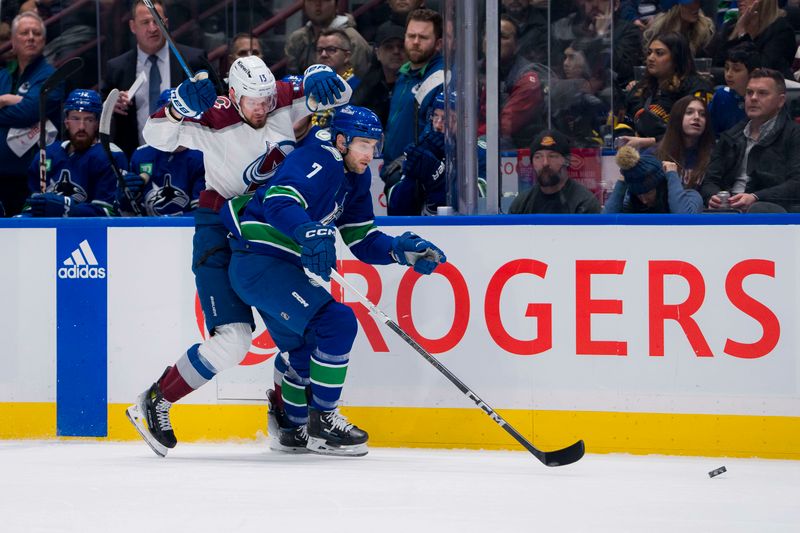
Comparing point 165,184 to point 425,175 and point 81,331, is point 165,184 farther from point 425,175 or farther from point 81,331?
point 425,175

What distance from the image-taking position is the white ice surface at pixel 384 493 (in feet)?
10.1

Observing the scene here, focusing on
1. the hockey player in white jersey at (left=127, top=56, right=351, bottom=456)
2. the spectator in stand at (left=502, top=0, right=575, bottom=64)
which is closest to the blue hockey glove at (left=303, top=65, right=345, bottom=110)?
the hockey player in white jersey at (left=127, top=56, right=351, bottom=456)

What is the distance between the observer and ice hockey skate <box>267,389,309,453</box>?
14.1 ft

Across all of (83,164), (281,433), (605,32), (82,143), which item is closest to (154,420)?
(281,433)

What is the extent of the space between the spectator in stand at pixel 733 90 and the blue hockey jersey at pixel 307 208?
1.17 metres

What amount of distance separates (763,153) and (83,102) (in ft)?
9.03

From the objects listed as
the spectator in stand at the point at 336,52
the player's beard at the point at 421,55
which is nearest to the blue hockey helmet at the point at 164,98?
the spectator in stand at the point at 336,52

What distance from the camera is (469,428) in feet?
14.3

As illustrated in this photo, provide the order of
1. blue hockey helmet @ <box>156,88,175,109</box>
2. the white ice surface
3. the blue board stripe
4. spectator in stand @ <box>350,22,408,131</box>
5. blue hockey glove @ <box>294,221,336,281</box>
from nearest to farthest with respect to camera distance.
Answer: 1. the white ice surface
2. blue hockey glove @ <box>294,221,336,281</box>
3. the blue board stripe
4. blue hockey helmet @ <box>156,88,175,109</box>
5. spectator in stand @ <box>350,22,408,131</box>

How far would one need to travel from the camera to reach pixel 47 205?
484cm

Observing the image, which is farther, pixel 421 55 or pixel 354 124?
pixel 421 55

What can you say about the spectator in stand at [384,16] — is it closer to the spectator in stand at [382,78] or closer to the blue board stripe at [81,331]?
the spectator in stand at [382,78]

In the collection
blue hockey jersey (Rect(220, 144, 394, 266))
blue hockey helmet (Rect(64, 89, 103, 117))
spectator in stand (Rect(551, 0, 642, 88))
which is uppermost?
spectator in stand (Rect(551, 0, 642, 88))

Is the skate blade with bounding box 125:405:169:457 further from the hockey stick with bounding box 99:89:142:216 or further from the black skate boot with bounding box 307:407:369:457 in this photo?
the hockey stick with bounding box 99:89:142:216
